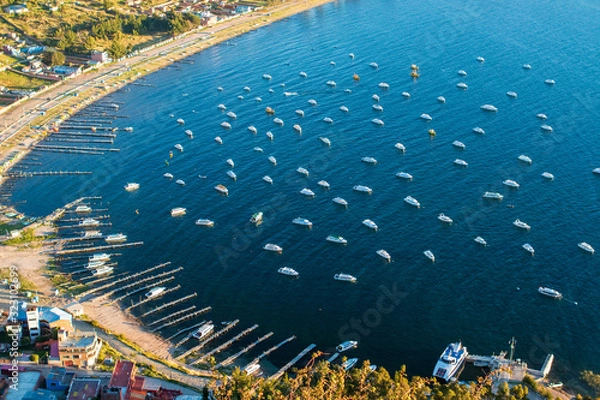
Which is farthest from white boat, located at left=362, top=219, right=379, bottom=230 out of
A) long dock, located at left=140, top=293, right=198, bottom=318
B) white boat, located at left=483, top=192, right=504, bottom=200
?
long dock, located at left=140, top=293, right=198, bottom=318

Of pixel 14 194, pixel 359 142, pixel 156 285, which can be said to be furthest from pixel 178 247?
pixel 359 142

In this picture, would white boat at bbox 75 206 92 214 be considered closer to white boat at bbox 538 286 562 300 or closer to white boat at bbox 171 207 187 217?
white boat at bbox 171 207 187 217

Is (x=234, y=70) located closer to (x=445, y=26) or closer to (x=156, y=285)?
(x=445, y=26)

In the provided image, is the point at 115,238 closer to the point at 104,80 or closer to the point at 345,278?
the point at 345,278

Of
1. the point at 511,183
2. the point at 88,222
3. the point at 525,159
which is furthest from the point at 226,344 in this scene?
the point at 525,159

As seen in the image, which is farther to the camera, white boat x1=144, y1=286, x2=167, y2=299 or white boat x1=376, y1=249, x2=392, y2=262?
white boat x1=376, y1=249, x2=392, y2=262
